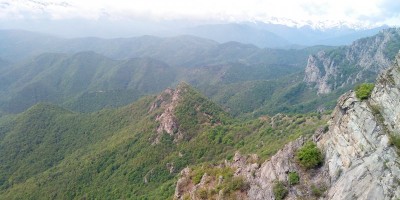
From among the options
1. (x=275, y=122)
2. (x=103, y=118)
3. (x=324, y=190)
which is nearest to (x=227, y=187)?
(x=324, y=190)

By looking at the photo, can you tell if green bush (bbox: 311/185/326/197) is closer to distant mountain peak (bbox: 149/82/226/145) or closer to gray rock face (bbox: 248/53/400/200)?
gray rock face (bbox: 248/53/400/200)

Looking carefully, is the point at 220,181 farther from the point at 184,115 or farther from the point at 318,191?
the point at 184,115

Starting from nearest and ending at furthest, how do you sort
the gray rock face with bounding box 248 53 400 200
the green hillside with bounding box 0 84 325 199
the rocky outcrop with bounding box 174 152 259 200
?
the gray rock face with bounding box 248 53 400 200 < the rocky outcrop with bounding box 174 152 259 200 < the green hillside with bounding box 0 84 325 199

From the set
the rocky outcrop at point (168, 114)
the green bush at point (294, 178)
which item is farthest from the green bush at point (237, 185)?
the rocky outcrop at point (168, 114)

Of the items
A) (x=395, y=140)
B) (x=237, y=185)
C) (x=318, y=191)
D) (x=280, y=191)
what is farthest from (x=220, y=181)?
(x=395, y=140)

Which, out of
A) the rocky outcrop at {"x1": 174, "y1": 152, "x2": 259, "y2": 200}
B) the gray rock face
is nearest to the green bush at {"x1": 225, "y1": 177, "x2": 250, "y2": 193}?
the rocky outcrop at {"x1": 174, "y1": 152, "x2": 259, "y2": 200}

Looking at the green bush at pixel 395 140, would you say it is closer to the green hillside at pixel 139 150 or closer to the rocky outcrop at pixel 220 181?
the rocky outcrop at pixel 220 181
